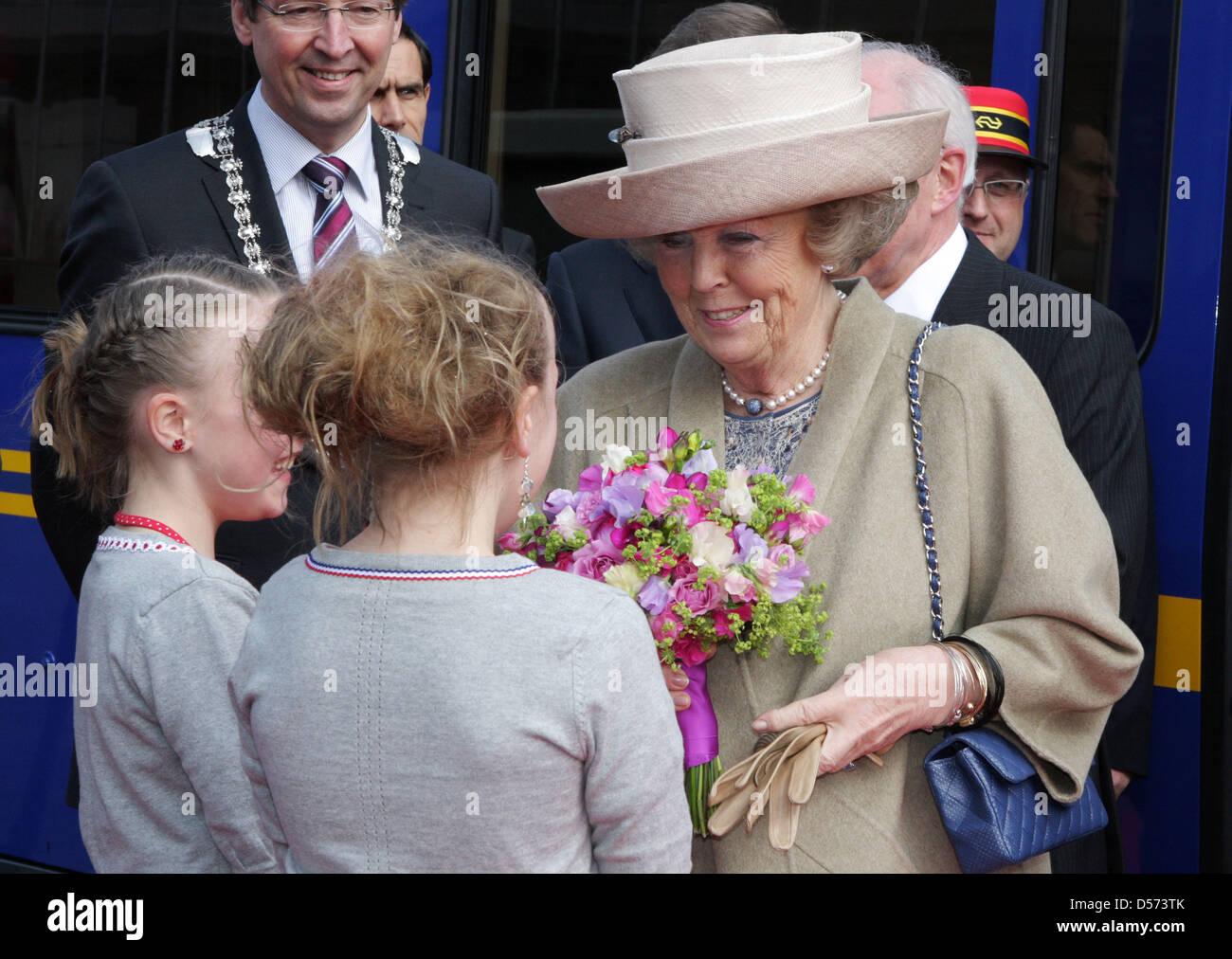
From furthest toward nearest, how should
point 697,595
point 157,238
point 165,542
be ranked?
point 157,238 < point 165,542 < point 697,595

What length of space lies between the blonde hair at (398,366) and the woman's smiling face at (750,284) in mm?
678

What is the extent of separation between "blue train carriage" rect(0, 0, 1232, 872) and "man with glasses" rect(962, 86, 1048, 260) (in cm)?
4

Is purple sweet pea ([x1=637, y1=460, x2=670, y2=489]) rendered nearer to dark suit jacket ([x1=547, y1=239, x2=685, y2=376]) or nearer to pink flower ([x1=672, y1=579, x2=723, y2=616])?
pink flower ([x1=672, y1=579, x2=723, y2=616])

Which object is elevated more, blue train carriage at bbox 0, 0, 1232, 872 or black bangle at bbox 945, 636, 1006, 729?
blue train carriage at bbox 0, 0, 1232, 872

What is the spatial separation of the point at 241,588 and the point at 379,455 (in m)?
0.68

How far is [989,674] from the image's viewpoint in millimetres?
2303

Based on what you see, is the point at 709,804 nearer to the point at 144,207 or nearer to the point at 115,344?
the point at 115,344

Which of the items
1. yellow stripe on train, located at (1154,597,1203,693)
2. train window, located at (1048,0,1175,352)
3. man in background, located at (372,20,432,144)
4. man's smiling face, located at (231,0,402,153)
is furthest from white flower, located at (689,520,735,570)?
man in background, located at (372,20,432,144)

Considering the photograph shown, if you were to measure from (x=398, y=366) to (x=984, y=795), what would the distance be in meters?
1.16

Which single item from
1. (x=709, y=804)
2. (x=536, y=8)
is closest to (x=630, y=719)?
(x=709, y=804)

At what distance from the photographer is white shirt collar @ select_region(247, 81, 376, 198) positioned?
3297 mm

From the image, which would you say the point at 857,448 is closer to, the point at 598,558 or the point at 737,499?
the point at 737,499

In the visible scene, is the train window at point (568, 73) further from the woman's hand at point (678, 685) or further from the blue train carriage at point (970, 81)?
the woman's hand at point (678, 685)

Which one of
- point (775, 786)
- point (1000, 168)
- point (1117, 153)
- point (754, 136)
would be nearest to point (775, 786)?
point (775, 786)
